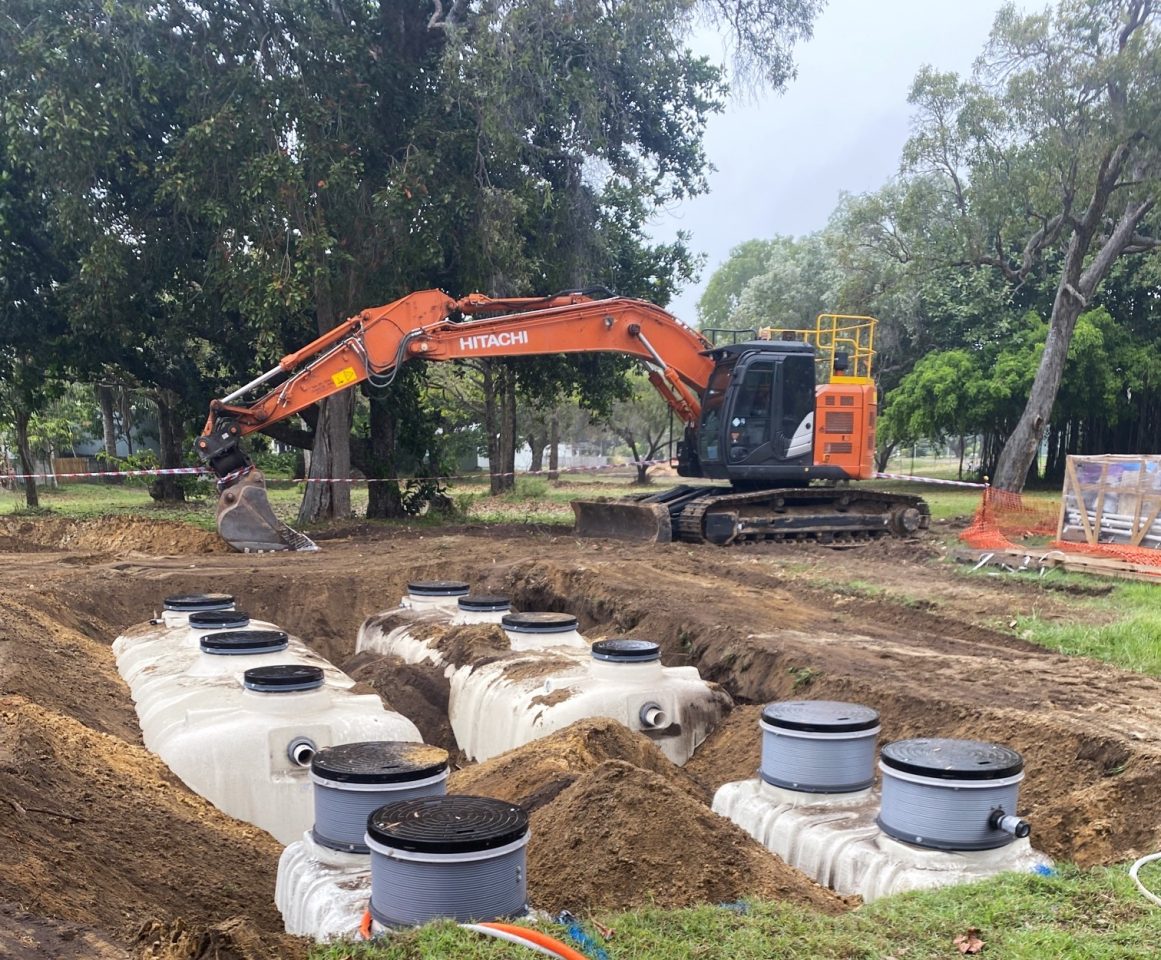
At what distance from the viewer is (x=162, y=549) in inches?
653

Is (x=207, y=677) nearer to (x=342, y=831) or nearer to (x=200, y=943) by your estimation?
(x=342, y=831)

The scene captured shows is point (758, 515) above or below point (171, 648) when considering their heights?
above

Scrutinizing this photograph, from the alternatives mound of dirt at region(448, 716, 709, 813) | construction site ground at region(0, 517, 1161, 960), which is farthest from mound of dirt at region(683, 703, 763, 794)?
mound of dirt at region(448, 716, 709, 813)

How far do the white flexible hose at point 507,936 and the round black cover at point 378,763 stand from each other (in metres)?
1.45

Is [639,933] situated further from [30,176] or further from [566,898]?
[30,176]

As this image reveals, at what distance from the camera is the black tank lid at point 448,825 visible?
13.2ft

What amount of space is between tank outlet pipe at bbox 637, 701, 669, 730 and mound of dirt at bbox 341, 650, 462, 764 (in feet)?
6.81

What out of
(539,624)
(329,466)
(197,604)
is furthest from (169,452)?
(539,624)

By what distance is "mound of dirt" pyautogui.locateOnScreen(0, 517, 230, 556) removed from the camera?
16547 mm

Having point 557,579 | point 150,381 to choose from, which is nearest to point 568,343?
point 557,579

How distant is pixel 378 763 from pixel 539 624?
13.9ft

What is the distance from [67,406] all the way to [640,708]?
39.0 meters

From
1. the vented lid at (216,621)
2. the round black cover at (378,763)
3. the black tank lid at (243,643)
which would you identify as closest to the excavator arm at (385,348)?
the vented lid at (216,621)

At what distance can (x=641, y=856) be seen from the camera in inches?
194
